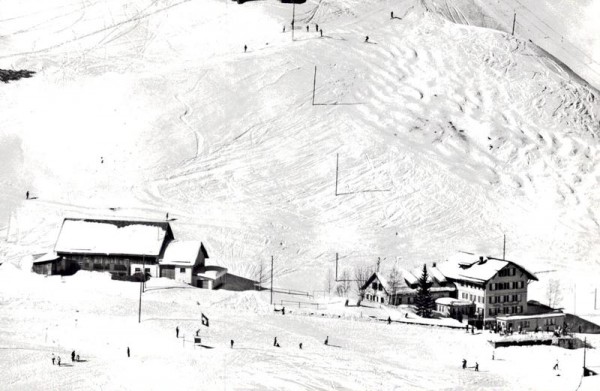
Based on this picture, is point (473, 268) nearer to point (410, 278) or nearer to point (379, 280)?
point (410, 278)

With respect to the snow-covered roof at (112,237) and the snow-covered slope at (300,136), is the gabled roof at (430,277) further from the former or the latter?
the snow-covered roof at (112,237)

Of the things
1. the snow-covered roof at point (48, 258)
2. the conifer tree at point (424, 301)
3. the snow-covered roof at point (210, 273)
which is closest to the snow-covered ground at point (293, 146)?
the snow-covered roof at point (48, 258)

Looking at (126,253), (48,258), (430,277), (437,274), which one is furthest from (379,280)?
(48,258)

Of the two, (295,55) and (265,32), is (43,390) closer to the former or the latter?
(295,55)

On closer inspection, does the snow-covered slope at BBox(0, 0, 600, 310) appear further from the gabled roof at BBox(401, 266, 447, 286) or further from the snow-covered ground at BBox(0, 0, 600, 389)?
the gabled roof at BBox(401, 266, 447, 286)

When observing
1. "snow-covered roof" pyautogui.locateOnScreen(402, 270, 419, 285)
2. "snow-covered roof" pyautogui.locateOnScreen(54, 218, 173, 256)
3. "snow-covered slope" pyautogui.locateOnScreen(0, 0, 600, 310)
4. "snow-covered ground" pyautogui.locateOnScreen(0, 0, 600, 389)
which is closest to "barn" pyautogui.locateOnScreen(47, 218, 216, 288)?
"snow-covered roof" pyautogui.locateOnScreen(54, 218, 173, 256)

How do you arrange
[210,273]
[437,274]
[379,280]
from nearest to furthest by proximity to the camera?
[210,273]
[379,280]
[437,274]

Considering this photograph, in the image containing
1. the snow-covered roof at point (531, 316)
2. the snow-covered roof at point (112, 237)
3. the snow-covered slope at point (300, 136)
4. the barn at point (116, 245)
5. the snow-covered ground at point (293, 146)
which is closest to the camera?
the barn at point (116, 245)

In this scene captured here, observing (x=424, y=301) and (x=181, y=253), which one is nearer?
(x=424, y=301)
